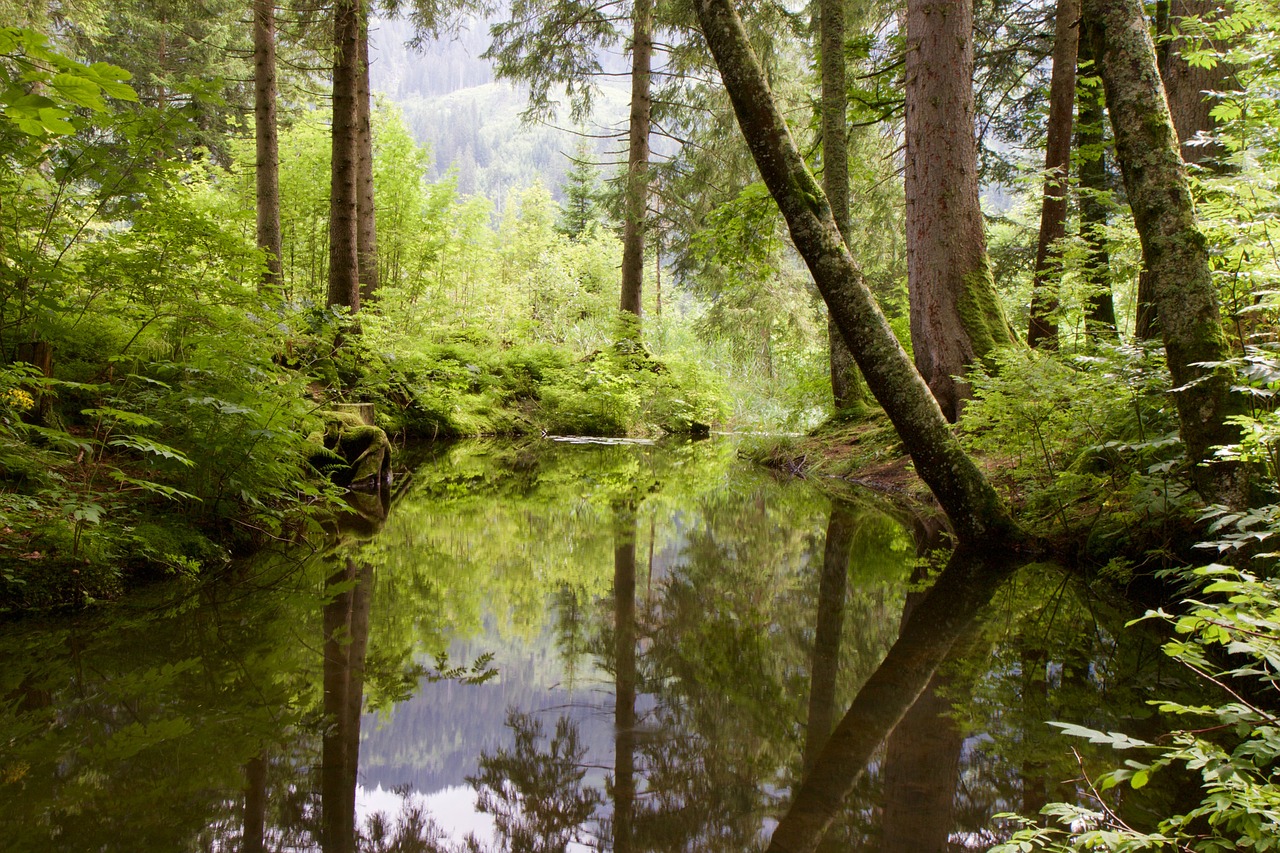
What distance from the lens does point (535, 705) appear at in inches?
101

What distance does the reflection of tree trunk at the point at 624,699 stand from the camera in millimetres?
1940

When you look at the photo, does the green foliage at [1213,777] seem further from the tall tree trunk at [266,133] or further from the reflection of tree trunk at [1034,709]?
the tall tree trunk at [266,133]

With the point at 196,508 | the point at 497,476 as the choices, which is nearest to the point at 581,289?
the point at 497,476

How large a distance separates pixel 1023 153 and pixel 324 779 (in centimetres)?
1646

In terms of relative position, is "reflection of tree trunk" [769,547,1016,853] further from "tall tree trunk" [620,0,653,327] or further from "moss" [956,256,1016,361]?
"tall tree trunk" [620,0,653,327]

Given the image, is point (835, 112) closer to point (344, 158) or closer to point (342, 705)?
point (344, 158)

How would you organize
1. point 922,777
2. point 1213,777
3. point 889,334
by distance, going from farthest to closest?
point 889,334 < point 922,777 < point 1213,777

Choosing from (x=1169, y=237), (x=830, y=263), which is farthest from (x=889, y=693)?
(x=830, y=263)

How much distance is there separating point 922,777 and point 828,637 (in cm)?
121

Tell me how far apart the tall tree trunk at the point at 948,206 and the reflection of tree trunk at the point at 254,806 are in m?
5.89

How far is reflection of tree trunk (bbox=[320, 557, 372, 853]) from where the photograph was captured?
1805 millimetres

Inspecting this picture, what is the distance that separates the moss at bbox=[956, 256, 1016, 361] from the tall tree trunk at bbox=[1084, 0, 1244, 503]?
126 inches

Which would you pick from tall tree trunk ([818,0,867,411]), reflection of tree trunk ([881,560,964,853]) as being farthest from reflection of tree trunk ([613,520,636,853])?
tall tree trunk ([818,0,867,411])

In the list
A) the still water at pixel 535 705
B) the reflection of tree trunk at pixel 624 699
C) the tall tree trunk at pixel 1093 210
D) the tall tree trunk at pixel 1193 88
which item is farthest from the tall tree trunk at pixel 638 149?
the still water at pixel 535 705
